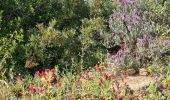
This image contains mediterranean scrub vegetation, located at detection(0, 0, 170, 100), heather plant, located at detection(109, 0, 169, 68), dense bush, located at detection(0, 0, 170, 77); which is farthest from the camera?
heather plant, located at detection(109, 0, 169, 68)

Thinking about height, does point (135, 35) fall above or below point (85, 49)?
above

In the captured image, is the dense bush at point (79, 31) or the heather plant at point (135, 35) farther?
the heather plant at point (135, 35)

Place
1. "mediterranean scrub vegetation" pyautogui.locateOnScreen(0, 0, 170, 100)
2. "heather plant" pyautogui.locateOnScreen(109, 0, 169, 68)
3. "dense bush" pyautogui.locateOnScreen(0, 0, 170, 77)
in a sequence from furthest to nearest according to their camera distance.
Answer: "heather plant" pyautogui.locateOnScreen(109, 0, 169, 68), "dense bush" pyautogui.locateOnScreen(0, 0, 170, 77), "mediterranean scrub vegetation" pyautogui.locateOnScreen(0, 0, 170, 100)

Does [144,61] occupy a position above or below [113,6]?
below

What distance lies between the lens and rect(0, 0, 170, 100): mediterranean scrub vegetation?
6.26m

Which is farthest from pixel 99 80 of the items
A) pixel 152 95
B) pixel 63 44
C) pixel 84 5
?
pixel 84 5

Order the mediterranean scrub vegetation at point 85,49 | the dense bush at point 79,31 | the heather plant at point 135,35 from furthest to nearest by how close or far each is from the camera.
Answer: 1. the heather plant at point 135,35
2. the dense bush at point 79,31
3. the mediterranean scrub vegetation at point 85,49

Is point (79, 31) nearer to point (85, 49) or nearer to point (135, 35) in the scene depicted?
point (85, 49)

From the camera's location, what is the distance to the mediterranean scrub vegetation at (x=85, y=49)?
6.26 metres

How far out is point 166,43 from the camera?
7414mm

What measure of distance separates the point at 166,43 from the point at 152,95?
5.28 feet

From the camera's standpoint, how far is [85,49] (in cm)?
759

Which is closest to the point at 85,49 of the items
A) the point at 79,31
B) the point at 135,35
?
the point at 79,31

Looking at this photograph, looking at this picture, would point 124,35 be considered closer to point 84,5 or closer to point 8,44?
point 84,5
